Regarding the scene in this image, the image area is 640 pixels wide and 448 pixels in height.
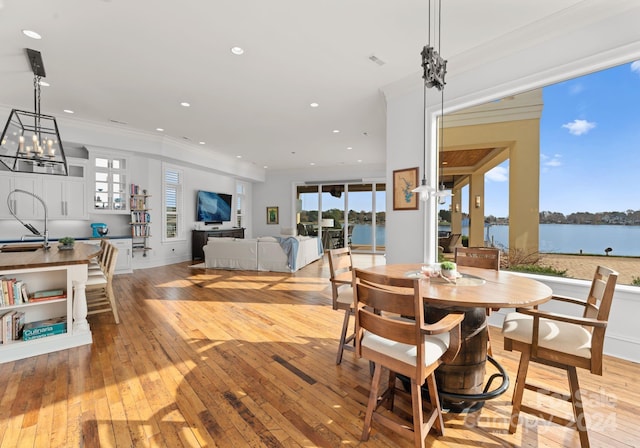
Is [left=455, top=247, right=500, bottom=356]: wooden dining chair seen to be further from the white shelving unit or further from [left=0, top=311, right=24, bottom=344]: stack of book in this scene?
[left=0, top=311, right=24, bottom=344]: stack of book

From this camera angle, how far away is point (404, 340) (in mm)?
1443

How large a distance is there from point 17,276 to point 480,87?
5190 millimetres

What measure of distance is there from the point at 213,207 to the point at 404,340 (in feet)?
27.9

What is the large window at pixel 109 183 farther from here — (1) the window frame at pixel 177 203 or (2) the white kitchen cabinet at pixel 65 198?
(1) the window frame at pixel 177 203

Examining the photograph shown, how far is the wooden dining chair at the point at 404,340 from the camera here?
141 centimetres

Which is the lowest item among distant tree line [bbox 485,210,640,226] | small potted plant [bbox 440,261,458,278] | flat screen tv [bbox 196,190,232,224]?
small potted plant [bbox 440,261,458,278]

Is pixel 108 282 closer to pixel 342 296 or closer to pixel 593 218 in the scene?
pixel 342 296

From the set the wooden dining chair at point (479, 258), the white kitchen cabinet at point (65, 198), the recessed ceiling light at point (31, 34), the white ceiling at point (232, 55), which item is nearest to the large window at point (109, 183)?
the white kitchen cabinet at point (65, 198)

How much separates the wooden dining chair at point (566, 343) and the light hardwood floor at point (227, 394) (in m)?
0.18

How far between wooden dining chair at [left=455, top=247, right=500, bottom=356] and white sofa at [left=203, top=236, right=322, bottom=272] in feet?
13.4

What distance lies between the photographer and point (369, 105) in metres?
4.71

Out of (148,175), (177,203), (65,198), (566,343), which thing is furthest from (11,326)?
(177,203)

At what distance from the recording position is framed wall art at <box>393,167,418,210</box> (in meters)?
3.72

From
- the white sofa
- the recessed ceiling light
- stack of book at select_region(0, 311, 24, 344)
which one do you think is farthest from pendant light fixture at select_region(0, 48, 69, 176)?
the white sofa
